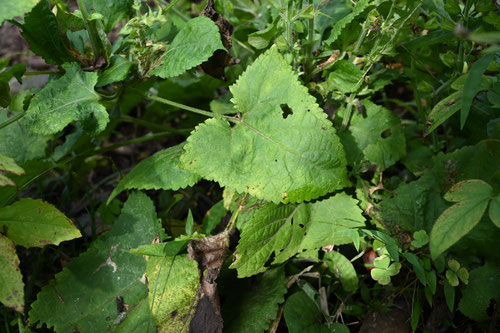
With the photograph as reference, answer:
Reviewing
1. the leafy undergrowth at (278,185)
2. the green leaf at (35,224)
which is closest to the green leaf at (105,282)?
the leafy undergrowth at (278,185)

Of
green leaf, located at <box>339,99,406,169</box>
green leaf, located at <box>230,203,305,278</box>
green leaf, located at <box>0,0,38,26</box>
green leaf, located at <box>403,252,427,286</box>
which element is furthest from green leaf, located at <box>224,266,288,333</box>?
green leaf, located at <box>0,0,38,26</box>

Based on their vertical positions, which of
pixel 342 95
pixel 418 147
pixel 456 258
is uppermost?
pixel 342 95

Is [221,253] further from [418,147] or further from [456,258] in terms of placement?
[418,147]

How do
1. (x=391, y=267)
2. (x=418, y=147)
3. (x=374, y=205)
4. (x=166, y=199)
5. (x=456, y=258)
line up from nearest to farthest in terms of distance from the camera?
1. (x=391, y=267)
2. (x=456, y=258)
3. (x=374, y=205)
4. (x=418, y=147)
5. (x=166, y=199)

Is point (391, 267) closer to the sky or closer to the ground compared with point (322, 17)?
closer to the ground

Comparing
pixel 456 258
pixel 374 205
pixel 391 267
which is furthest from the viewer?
pixel 374 205

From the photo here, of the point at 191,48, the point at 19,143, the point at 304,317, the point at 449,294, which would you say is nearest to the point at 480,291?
the point at 449,294

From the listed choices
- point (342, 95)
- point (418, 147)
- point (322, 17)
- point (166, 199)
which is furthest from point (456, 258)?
point (166, 199)
